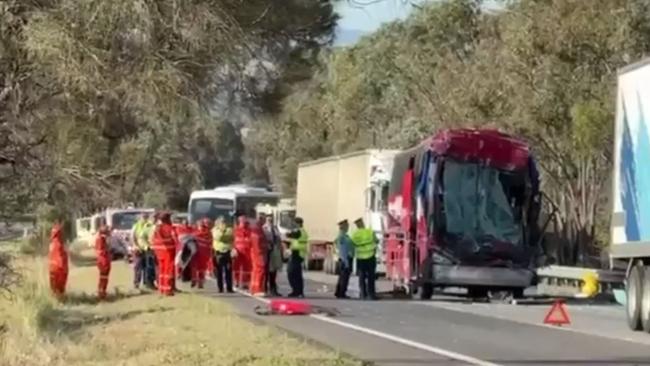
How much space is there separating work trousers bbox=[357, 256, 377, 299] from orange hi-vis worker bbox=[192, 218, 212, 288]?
417 centimetres

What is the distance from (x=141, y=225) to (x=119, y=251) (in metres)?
18.9

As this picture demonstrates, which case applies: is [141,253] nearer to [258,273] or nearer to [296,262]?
[258,273]

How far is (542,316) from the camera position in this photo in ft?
84.2

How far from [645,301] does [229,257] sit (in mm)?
11107

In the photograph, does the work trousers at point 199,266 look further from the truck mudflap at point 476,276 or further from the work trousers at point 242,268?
the truck mudflap at point 476,276

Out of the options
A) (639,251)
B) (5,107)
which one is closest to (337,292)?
(639,251)

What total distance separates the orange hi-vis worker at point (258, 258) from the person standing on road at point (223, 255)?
62 centimetres

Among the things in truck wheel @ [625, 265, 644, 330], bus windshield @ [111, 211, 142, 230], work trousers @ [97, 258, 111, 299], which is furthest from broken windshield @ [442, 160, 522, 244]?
bus windshield @ [111, 211, 142, 230]

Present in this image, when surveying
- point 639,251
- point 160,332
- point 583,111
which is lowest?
point 160,332

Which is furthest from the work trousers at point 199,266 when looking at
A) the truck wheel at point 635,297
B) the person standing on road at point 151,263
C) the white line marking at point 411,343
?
the truck wheel at point 635,297

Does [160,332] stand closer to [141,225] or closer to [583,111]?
[141,225]

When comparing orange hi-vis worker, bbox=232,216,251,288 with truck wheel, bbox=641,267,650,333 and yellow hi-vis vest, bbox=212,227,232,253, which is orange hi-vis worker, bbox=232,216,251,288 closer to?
yellow hi-vis vest, bbox=212,227,232,253

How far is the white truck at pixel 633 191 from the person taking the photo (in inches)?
869

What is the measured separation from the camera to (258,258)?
30.1m
